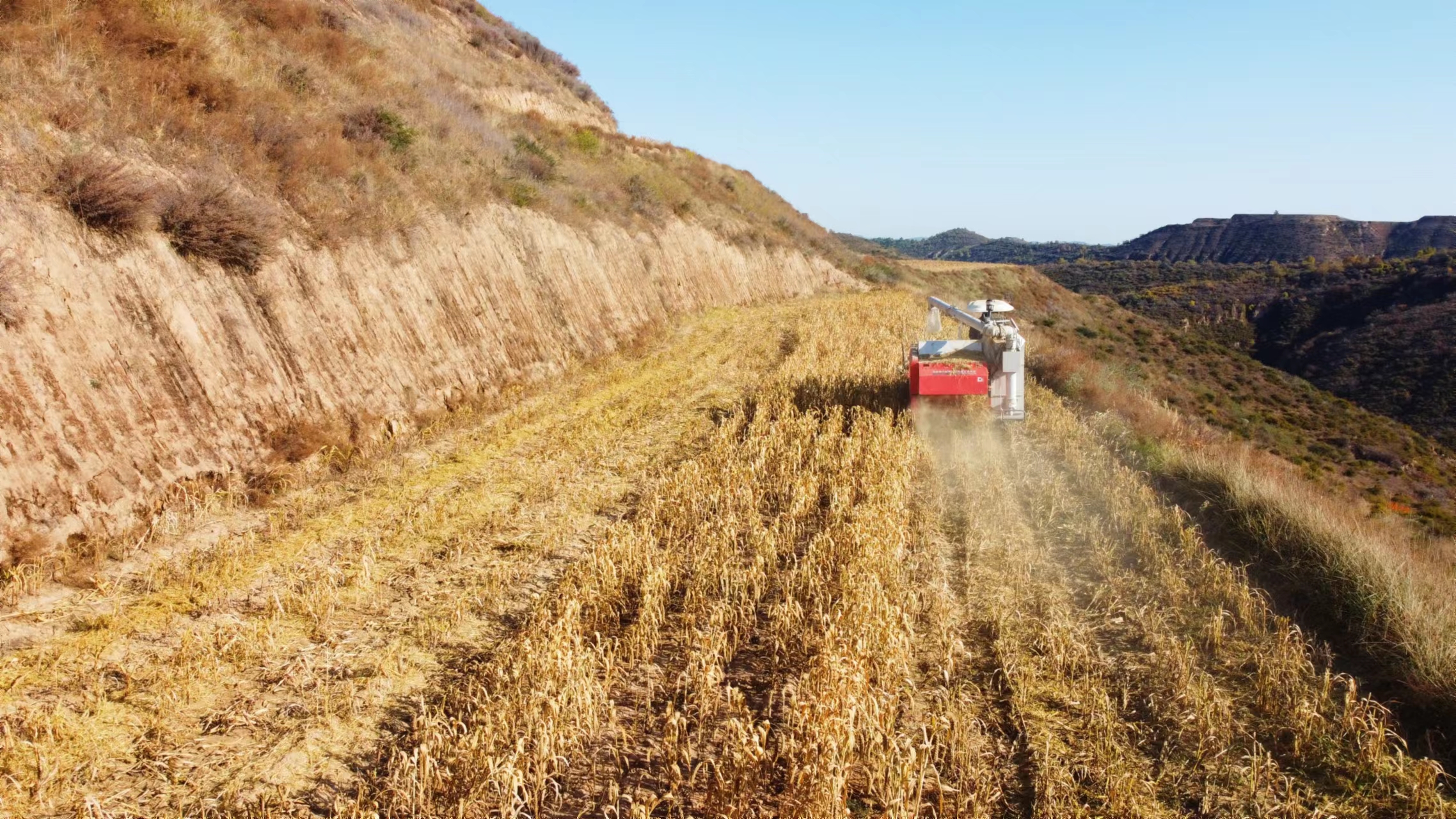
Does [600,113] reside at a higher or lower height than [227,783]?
higher

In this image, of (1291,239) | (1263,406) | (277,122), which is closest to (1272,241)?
(1291,239)

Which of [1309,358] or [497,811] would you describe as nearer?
[497,811]

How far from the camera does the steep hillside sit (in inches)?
312

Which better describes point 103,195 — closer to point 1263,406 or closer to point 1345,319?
point 1263,406

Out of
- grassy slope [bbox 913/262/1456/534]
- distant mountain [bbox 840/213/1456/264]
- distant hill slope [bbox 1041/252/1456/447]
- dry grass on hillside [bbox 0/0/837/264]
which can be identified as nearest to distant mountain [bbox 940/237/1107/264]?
distant mountain [bbox 840/213/1456/264]

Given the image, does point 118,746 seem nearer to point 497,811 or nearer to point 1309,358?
point 497,811

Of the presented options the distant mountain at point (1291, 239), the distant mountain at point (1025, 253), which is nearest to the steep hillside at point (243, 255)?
the distant mountain at point (1291, 239)

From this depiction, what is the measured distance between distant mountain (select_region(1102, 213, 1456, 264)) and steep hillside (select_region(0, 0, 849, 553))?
112472 millimetres

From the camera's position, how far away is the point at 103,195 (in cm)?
884

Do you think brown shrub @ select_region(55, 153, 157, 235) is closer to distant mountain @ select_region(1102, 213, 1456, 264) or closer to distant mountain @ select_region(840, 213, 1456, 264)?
distant mountain @ select_region(840, 213, 1456, 264)

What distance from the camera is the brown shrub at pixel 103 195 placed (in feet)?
28.6

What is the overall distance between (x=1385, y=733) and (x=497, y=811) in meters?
6.30

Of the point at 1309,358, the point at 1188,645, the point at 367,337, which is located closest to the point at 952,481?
the point at 1188,645

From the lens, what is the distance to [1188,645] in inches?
263
